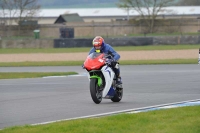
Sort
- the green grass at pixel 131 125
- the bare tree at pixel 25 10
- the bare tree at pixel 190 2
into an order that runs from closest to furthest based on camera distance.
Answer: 1. the green grass at pixel 131 125
2. the bare tree at pixel 25 10
3. the bare tree at pixel 190 2

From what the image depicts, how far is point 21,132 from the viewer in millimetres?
9117

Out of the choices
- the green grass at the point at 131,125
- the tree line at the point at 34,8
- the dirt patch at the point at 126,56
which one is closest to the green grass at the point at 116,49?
the dirt patch at the point at 126,56

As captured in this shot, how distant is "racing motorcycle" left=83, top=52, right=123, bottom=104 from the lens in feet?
43.3

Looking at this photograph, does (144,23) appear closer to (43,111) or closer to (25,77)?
(25,77)

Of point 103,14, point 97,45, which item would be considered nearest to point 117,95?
point 97,45

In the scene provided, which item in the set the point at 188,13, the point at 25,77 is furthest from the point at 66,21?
the point at 25,77

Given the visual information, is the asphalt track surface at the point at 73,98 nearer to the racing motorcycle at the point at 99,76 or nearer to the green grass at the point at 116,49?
the racing motorcycle at the point at 99,76

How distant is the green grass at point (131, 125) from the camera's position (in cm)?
899

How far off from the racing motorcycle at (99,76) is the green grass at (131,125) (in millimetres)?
2694

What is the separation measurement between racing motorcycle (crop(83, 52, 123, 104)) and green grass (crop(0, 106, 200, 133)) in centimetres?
269

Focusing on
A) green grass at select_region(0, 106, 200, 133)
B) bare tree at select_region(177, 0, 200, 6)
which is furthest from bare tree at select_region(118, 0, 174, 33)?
green grass at select_region(0, 106, 200, 133)

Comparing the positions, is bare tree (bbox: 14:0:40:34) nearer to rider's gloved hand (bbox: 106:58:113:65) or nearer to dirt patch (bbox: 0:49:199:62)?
dirt patch (bbox: 0:49:199:62)

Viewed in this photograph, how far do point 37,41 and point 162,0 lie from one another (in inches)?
1205

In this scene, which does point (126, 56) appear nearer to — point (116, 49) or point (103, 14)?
point (116, 49)
